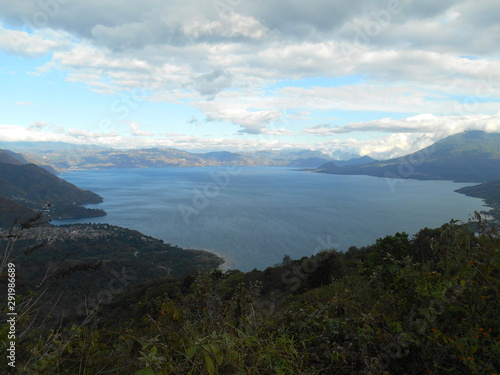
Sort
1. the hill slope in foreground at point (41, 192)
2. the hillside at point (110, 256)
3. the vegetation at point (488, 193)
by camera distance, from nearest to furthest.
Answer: the hillside at point (110, 256) < the hill slope in foreground at point (41, 192) < the vegetation at point (488, 193)

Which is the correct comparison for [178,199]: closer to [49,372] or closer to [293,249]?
[293,249]

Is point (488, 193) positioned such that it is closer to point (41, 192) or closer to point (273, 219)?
point (273, 219)

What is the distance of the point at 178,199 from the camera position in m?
122

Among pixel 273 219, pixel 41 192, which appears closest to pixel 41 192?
pixel 41 192

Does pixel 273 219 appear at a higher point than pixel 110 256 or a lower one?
higher

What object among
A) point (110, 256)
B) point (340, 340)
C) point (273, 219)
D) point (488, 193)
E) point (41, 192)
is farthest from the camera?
point (488, 193)

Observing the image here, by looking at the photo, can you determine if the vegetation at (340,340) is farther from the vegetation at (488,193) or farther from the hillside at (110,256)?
the vegetation at (488,193)

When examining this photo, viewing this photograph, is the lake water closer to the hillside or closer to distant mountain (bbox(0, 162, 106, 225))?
the hillside

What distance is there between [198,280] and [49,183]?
147 meters

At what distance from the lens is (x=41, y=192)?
382 ft

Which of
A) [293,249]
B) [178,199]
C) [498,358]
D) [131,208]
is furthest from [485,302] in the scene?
[178,199]

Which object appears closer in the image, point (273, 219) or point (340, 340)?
point (340, 340)

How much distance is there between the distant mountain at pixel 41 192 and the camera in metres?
98.7

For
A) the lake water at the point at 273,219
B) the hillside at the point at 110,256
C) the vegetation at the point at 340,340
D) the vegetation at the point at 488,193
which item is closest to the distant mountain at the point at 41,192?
the lake water at the point at 273,219
